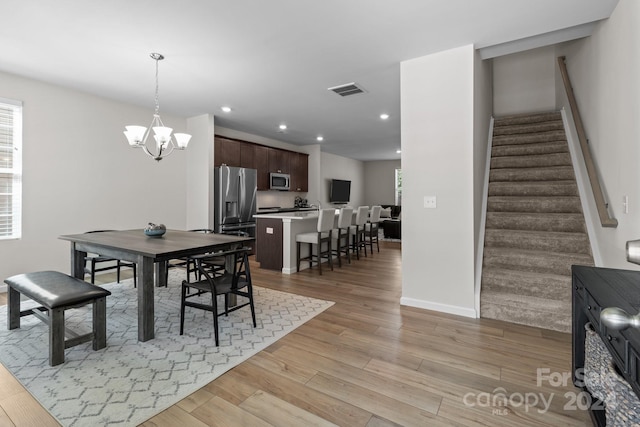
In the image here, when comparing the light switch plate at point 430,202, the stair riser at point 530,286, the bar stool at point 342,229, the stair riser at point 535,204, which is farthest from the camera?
the bar stool at point 342,229

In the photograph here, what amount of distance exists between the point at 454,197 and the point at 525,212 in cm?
143

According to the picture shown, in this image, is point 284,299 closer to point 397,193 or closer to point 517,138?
point 517,138

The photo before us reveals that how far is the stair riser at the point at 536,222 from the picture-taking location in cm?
336

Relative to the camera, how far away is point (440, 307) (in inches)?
122

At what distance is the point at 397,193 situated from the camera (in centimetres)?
1107

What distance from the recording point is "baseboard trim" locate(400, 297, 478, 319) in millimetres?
2947

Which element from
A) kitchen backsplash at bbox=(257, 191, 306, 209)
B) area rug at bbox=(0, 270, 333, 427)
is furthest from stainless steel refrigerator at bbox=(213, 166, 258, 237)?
area rug at bbox=(0, 270, 333, 427)

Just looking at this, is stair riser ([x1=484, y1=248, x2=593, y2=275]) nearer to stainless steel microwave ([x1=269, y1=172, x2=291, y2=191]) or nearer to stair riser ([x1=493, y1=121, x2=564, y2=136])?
stair riser ([x1=493, y1=121, x2=564, y2=136])

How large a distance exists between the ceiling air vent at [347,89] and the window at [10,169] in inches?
157

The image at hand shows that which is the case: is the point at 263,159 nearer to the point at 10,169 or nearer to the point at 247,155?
the point at 247,155

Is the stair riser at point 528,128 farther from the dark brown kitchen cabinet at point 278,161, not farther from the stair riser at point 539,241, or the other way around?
the dark brown kitchen cabinet at point 278,161

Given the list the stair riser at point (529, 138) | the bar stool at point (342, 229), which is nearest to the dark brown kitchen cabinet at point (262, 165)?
the bar stool at point (342, 229)

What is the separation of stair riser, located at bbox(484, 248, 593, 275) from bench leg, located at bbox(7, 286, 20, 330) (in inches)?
178

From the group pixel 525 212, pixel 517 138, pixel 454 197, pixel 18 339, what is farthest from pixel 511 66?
pixel 18 339
